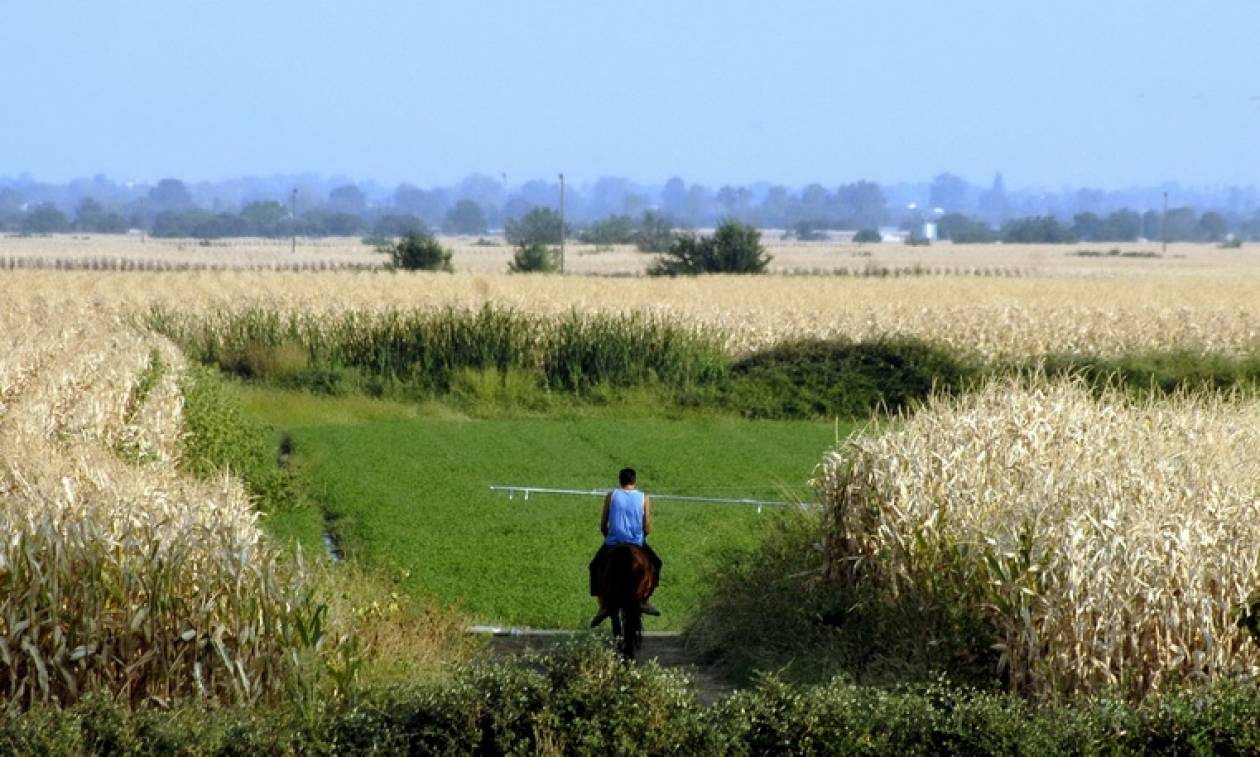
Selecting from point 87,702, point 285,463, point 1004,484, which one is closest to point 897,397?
→ point 285,463

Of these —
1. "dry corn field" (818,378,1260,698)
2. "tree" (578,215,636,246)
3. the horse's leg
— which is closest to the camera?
"dry corn field" (818,378,1260,698)

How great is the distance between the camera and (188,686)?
33.8 ft

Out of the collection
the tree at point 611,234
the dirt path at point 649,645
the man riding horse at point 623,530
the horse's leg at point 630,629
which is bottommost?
the tree at point 611,234

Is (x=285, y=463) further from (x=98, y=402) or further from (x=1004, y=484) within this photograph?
(x=1004, y=484)

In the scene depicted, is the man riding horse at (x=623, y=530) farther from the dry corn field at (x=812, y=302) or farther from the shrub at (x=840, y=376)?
the dry corn field at (x=812, y=302)

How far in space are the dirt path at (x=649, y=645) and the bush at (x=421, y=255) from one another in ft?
186

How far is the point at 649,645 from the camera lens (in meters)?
14.6

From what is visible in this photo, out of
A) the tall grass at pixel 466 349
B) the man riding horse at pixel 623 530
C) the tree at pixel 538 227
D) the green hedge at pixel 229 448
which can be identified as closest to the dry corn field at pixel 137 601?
Result: the man riding horse at pixel 623 530

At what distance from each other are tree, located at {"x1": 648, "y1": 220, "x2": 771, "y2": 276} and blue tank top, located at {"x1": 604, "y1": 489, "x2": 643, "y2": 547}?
5554 cm

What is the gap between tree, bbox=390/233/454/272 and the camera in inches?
2827

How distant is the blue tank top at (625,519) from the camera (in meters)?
13.0

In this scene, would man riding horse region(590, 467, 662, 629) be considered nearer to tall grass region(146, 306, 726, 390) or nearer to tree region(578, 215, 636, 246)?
tall grass region(146, 306, 726, 390)

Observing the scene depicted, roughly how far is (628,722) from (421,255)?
63518 mm

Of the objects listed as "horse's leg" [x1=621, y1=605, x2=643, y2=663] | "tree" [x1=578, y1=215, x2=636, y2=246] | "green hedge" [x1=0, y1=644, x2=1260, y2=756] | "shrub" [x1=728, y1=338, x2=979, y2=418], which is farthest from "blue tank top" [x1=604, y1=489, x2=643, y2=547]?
"tree" [x1=578, y1=215, x2=636, y2=246]
